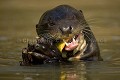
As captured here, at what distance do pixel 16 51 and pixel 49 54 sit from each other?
176 centimetres

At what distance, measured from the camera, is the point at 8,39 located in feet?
27.6

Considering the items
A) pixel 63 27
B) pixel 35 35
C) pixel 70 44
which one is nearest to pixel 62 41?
pixel 70 44

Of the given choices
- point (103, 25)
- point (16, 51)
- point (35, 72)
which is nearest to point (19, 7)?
point (103, 25)

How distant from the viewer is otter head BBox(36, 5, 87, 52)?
17.0 ft

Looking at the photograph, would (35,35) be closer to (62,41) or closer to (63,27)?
(62,41)

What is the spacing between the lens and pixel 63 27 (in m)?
5.16

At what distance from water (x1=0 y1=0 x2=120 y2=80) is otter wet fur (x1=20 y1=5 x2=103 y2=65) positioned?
0.10m

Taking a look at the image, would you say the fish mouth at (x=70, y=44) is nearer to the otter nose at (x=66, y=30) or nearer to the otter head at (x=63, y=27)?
the otter head at (x=63, y=27)

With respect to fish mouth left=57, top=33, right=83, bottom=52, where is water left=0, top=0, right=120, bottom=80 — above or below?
below

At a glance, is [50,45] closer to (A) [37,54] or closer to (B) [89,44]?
(A) [37,54]

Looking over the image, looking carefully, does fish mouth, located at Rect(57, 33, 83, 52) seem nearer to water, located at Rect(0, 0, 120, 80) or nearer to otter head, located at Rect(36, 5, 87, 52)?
otter head, located at Rect(36, 5, 87, 52)

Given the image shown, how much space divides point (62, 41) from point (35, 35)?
11.4 ft

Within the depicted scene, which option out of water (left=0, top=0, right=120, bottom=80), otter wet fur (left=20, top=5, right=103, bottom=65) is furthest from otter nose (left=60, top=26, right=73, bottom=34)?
water (left=0, top=0, right=120, bottom=80)

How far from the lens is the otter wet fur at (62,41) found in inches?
206
